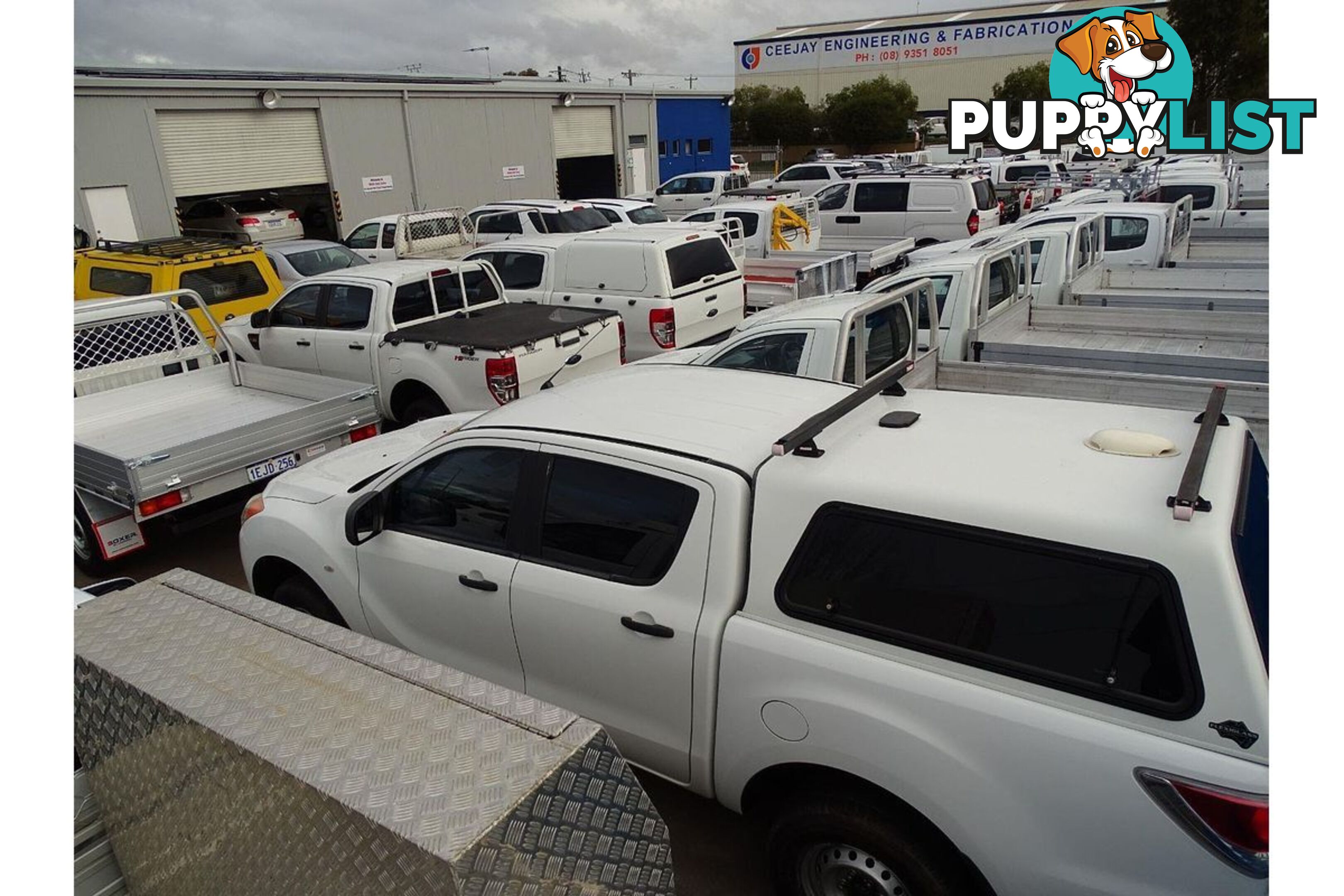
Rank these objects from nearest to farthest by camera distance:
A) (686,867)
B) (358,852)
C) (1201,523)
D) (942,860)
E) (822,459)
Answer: (358,852) → (1201,523) → (942,860) → (822,459) → (686,867)

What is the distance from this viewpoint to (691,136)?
116ft

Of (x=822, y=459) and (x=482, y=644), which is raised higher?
(x=822, y=459)

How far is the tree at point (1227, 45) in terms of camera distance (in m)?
27.3

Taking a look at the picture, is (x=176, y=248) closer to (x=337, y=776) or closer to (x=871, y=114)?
(x=337, y=776)

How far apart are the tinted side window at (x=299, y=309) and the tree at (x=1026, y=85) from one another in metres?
53.6

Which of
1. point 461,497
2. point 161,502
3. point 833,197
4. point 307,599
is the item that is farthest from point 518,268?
point 833,197

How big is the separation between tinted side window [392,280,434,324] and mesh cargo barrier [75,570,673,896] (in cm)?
565

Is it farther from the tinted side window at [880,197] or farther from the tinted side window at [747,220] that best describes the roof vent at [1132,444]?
the tinted side window at [880,197]

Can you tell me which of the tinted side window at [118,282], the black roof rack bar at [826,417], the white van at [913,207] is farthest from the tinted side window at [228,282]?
the white van at [913,207]

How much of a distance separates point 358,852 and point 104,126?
2119 centimetres

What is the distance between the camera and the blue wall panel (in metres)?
34.0

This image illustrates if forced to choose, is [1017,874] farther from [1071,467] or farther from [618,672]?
[618,672]

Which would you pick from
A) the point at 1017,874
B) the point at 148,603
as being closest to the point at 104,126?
the point at 148,603

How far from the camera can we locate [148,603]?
3127mm
